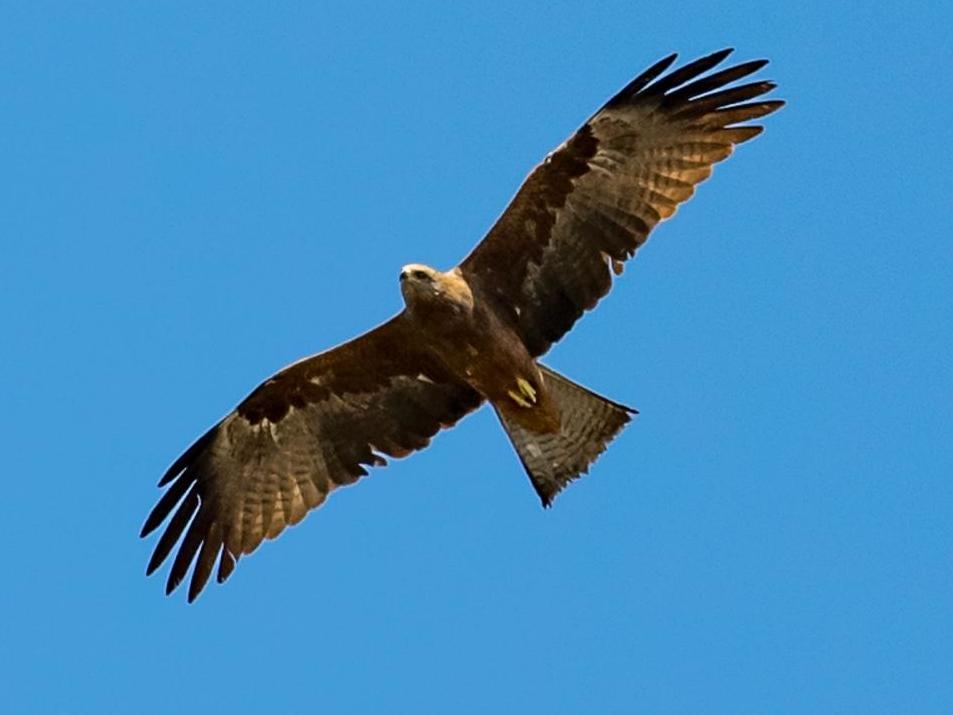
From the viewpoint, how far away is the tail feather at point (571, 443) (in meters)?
14.0

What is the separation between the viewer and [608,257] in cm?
1366

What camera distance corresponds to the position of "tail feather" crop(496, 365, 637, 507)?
552 inches

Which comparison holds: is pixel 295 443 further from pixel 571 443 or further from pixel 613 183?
pixel 613 183

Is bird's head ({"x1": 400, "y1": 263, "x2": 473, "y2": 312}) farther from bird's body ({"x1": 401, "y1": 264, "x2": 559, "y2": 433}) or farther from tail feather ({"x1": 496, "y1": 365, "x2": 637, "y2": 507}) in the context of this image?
tail feather ({"x1": 496, "y1": 365, "x2": 637, "y2": 507})

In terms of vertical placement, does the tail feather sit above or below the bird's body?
below

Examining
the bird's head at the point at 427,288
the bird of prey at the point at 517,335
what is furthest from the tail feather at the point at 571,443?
the bird's head at the point at 427,288

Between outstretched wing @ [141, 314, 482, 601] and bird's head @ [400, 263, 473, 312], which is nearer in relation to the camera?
bird's head @ [400, 263, 473, 312]

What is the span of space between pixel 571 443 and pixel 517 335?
0.85m

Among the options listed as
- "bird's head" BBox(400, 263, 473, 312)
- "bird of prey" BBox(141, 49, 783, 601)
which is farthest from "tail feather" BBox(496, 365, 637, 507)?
"bird's head" BBox(400, 263, 473, 312)

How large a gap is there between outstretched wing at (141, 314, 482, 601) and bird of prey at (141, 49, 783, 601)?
0.01 m

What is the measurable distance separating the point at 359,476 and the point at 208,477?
105 cm

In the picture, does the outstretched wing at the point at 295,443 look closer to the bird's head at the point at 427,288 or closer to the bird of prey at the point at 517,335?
the bird of prey at the point at 517,335

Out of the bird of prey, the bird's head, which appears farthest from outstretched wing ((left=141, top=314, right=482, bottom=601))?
the bird's head

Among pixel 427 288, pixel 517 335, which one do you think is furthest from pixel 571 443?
pixel 427 288
